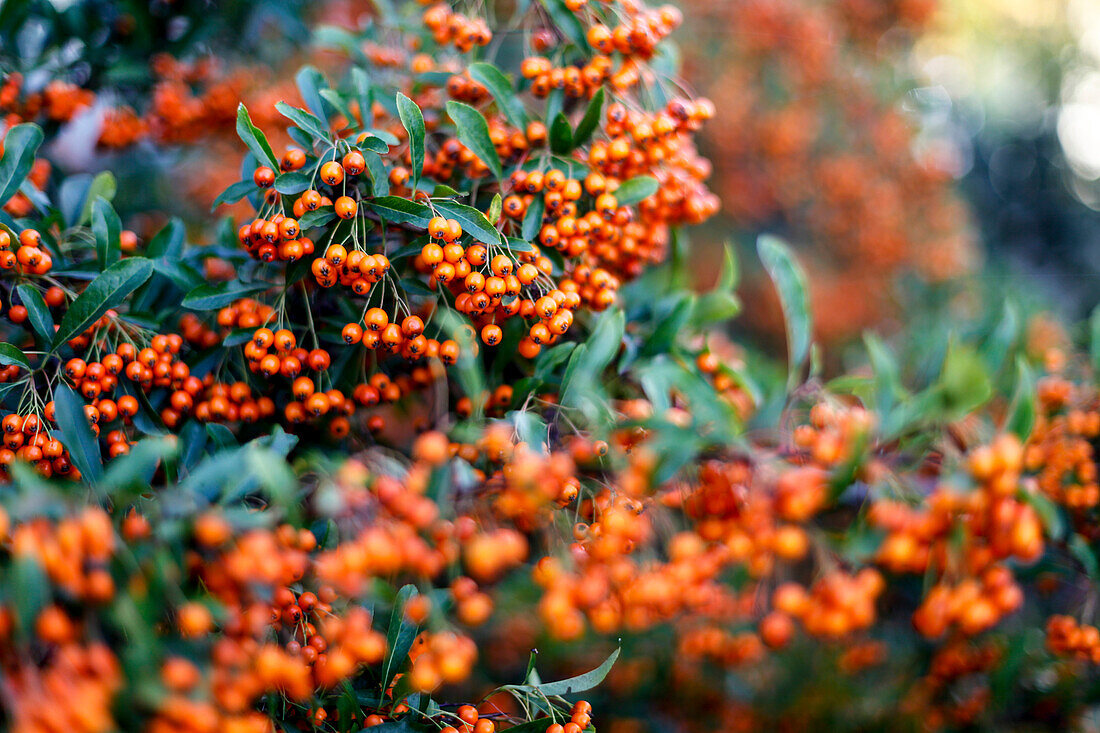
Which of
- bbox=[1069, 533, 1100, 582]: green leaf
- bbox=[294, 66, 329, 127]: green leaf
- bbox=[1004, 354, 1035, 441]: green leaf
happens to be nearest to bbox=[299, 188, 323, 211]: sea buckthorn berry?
bbox=[294, 66, 329, 127]: green leaf

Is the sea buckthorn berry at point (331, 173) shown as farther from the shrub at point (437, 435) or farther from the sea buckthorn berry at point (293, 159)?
the sea buckthorn berry at point (293, 159)

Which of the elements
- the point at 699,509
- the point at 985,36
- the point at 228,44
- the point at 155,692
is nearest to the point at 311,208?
the point at 155,692

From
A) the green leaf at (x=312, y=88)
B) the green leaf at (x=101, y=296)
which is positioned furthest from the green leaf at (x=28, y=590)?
the green leaf at (x=312, y=88)

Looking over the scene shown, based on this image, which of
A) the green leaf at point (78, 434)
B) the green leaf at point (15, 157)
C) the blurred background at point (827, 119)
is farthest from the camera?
the blurred background at point (827, 119)

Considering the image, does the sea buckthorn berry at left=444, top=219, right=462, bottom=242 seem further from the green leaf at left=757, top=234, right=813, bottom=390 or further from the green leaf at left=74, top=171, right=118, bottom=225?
the green leaf at left=74, top=171, right=118, bottom=225

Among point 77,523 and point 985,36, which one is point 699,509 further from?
point 985,36

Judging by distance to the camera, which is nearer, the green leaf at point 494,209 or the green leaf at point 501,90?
the green leaf at point 494,209

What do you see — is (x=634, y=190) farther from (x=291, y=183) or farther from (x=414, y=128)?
(x=291, y=183)

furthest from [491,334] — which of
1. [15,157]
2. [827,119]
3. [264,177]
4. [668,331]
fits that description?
[827,119]
